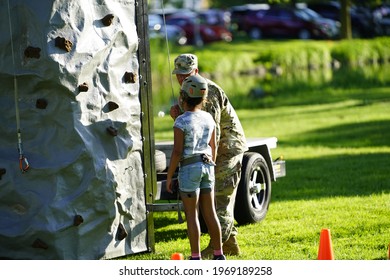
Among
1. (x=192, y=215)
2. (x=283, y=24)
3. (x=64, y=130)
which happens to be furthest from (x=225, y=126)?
(x=283, y=24)

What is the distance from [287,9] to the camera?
56.1m

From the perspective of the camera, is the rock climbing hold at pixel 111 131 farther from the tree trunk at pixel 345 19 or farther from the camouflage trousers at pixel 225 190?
the tree trunk at pixel 345 19

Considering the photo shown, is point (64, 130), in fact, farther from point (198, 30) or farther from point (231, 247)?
point (198, 30)

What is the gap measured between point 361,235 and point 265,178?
5.31 ft

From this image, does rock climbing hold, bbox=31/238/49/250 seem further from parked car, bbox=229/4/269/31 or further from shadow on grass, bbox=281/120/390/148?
parked car, bbox=229/4/269/31

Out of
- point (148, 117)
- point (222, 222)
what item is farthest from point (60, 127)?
point (222, 222)

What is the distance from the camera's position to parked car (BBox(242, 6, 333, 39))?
55.1 m

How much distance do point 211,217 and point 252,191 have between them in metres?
2.39

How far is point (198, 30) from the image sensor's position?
53.1 metres

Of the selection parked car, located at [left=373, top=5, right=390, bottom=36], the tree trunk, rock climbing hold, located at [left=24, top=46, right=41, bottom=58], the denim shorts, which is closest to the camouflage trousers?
the denim shorts

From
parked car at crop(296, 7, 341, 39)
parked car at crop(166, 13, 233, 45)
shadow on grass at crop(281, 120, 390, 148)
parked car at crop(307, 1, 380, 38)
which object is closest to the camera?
shadow on grass at crop(281, 120, 390, 148)

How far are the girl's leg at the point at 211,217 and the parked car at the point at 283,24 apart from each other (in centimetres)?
4692

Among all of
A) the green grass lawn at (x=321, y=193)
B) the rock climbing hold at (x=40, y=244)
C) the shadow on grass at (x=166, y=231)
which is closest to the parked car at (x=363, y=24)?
the green grass lawn at (x=321, y=193)

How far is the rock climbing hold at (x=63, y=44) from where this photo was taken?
8.55m
